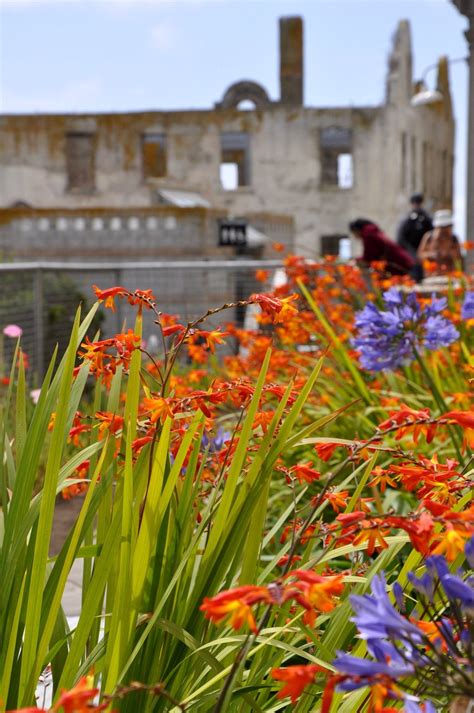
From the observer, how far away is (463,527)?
3.90 feet

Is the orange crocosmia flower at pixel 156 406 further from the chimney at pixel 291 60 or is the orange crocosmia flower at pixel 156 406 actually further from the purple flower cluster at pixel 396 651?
the chimney at pixel 291 60

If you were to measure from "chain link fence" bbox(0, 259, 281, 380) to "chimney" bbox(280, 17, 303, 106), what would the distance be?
29.4 metres

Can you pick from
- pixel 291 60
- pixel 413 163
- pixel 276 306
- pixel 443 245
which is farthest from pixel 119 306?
pixel 291 60

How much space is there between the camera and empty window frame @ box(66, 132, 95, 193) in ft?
123

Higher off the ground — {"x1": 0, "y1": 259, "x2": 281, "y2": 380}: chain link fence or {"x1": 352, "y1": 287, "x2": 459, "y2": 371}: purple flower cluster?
{"x1": 352, "y1": 287, "x2": 459, "y2": 371}: purple flower cluster

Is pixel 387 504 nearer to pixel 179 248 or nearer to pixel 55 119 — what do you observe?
pixel 179 248

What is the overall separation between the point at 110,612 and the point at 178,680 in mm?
154

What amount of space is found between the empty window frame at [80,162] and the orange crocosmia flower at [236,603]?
37.2 metres

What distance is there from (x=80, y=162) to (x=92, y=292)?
90.0ft

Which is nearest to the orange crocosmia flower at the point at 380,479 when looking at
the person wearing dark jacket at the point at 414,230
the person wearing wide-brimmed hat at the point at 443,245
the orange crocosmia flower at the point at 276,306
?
the orange crocosmia flower at the point at 276,306

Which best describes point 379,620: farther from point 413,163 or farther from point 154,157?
point 154,157

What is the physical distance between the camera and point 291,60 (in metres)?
41.2

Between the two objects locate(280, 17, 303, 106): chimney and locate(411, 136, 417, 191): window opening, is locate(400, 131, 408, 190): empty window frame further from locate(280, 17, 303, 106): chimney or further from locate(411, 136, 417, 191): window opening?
locate(280, 17, 303, 106): chimney

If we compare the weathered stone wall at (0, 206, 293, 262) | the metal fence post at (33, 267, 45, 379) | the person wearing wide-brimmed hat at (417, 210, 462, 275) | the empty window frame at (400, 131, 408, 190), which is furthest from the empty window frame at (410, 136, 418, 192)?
the metal fence post at (33, 267, 45, 379)
